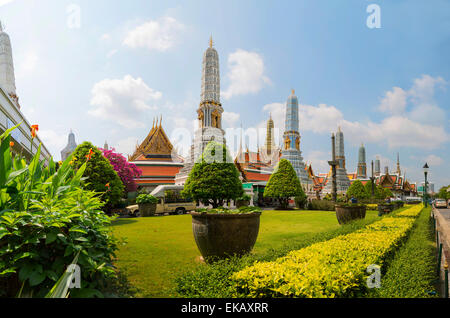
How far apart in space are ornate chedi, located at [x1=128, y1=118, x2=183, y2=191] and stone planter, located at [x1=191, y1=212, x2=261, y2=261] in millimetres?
35262

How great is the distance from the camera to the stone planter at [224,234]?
520 centimetres

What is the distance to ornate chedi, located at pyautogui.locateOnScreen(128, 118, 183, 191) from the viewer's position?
1597 inches

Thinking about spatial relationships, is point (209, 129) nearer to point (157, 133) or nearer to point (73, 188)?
point (157, 133)

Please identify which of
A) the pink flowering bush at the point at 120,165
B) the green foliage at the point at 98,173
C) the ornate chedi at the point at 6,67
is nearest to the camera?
the green foliage at the point at 98,173

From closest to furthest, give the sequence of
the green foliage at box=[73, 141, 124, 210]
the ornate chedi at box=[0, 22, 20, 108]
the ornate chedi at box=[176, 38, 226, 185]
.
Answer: the green foliage at box=[73, 141, 124, 210] < the ornate chedi at box=[0, 22, 20, 108] < the ornate chedi at box=[176, 38, 226, 185]

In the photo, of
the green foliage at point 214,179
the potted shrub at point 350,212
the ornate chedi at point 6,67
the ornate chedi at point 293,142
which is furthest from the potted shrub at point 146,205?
the ornate chedi at point 293,142

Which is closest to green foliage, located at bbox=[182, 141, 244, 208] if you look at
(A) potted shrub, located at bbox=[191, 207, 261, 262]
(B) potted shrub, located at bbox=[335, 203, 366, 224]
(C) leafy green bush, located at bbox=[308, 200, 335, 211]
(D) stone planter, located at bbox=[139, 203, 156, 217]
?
(D) stone planter, located at bbox=[139, 203, 156, 217]

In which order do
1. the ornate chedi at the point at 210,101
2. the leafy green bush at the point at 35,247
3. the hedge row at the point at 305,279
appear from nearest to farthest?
the leafy green bush at the point at 35,247 < the hedge row at the point at 305,279 < the ornate chedi at the point at 210,101

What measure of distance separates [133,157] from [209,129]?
18289 millimetres

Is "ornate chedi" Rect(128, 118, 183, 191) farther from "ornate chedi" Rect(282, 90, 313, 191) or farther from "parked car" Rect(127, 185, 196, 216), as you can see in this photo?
"ornate chedi" Rect(282, 90, 313, 191)

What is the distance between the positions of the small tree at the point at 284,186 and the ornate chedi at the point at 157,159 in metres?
17.2

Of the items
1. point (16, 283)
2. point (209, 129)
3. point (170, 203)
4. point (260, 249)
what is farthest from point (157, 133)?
point (16, 283)

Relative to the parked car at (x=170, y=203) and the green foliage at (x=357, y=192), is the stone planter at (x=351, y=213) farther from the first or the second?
the green foliage at (x=357, y=192)
